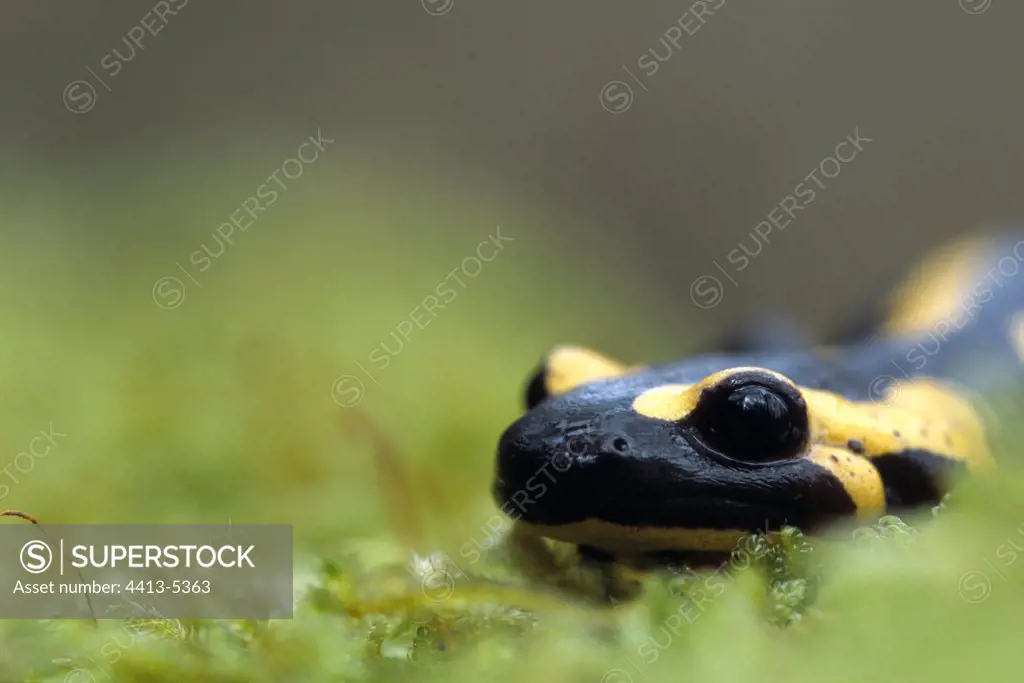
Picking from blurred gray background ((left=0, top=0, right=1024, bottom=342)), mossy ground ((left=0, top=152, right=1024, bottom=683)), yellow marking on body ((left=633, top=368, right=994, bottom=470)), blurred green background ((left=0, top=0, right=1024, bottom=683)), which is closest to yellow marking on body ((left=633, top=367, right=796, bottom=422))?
yellow marking on body ((left=633, top=368, right=994, bottom=470))

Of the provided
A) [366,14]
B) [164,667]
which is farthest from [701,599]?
[366,14]

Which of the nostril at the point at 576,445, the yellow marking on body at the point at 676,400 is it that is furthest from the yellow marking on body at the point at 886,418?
the nostril at the point at 576,445

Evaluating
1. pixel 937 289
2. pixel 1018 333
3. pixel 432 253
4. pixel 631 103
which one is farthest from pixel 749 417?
pixel 631 103

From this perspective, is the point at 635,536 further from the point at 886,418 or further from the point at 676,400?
the point at 886,418

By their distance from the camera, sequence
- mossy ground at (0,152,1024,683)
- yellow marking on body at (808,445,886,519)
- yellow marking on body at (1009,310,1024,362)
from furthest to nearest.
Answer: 1. yellow marking on body at (1009,310,1024,362)
2. yellow marking on body at (808,445,886,519)
3. mossy ground at (0,152,1024,683)

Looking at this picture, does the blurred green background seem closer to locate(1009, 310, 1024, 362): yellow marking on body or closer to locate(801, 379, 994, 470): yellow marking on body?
locate(801, 379, 994, 470): yellow marking on body

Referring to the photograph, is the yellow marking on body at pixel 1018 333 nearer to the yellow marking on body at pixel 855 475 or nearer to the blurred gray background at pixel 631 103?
the yellow marking on body at pixel 855 475
